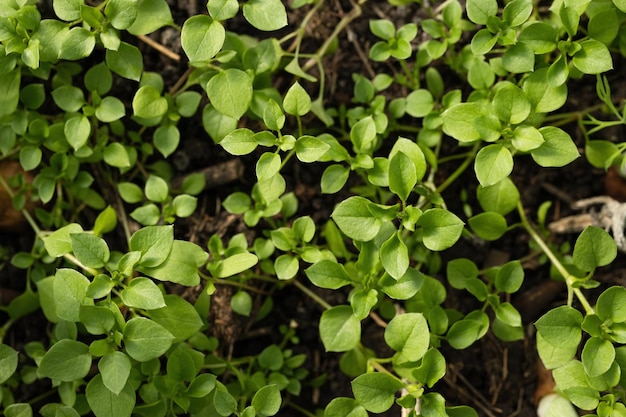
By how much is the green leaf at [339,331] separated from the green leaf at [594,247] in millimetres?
553

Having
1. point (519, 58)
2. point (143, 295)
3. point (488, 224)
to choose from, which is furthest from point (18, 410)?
point (519, 58)

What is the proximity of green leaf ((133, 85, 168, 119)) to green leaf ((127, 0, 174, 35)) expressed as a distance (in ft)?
0.51

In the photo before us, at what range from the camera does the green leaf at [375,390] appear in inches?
59.6

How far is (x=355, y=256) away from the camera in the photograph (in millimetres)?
→ 1889

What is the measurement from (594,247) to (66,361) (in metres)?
1.24

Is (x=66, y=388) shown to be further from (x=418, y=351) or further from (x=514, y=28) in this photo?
(x=514, y=28)

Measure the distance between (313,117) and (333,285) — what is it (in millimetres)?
606

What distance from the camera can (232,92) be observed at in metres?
1.64

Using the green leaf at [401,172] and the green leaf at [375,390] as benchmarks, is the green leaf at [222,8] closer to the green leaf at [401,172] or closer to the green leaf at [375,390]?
the green leaf at [401,172]

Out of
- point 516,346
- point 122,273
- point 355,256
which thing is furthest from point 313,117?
point 516,346

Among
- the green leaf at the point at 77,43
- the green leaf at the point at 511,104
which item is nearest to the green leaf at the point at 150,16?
the green leaf at the point at 77,43

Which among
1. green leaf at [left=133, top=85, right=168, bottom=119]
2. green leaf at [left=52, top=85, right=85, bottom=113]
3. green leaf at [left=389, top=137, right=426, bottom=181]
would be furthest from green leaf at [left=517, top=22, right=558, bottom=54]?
green leaf at [left=52, top=85, right=85, bottom=113]

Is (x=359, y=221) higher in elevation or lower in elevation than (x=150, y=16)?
lower

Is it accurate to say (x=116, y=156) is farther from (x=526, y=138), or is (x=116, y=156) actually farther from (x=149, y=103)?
(x=526, y=138)
